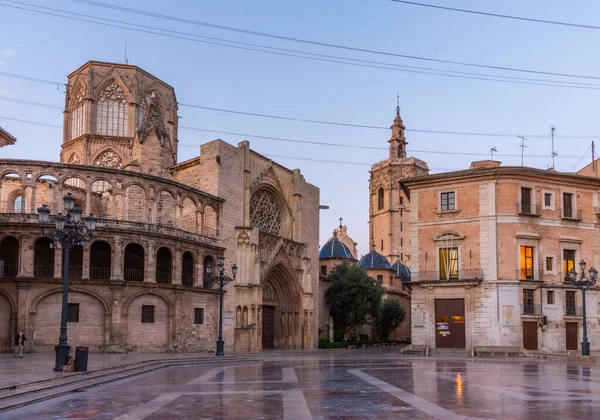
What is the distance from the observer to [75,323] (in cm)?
3447

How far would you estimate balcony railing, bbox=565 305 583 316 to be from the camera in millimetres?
40312

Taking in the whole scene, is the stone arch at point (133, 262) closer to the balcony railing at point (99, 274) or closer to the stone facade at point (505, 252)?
the balcony railing at point (99, 274)

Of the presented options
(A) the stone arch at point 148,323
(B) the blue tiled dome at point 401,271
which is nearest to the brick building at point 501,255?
(A) the stone arch at point 148,323

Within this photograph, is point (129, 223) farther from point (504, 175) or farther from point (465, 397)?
point (465, 397)

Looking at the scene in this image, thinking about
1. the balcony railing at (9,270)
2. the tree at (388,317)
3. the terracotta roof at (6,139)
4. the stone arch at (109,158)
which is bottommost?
the tree at (388,317)

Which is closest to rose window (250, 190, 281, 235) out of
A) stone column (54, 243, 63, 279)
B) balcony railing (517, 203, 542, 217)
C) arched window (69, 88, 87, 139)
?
stone column (54, 243, 63, 279)

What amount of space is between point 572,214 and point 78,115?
4001cm

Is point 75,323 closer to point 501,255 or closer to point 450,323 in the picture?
point 450,323

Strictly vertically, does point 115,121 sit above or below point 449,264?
above

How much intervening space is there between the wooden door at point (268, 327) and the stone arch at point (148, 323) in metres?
12.0

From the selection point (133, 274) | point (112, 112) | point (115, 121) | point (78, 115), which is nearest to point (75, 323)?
point (133, 274)

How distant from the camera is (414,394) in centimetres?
1555

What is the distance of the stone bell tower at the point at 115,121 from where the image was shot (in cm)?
5359

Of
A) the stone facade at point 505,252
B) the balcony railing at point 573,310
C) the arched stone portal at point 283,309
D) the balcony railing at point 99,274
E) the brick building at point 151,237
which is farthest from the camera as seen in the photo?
the arched stone portal at point 283,309
